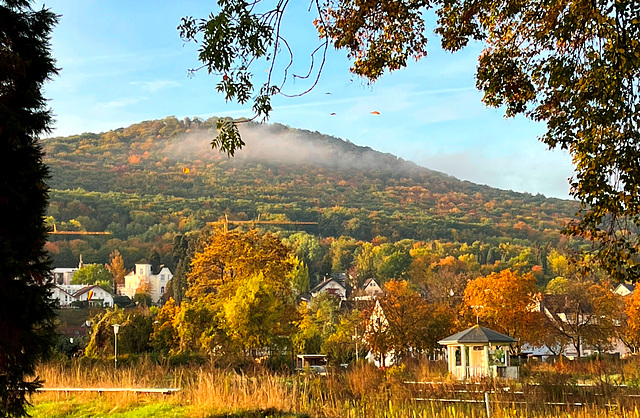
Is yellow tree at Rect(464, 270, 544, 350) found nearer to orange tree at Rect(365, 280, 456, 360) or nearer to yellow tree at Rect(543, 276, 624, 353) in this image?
orange tree at Rect(365, 280, 456, 360)

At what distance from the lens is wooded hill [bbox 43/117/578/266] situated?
135m

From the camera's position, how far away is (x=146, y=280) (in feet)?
371

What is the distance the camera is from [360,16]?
8508mm

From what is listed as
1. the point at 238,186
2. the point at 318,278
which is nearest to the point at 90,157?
the point at 238,186

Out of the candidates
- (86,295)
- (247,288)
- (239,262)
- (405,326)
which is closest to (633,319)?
(405,326)

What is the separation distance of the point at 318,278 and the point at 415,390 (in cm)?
10384

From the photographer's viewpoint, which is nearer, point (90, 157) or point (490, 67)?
point (490, 67)

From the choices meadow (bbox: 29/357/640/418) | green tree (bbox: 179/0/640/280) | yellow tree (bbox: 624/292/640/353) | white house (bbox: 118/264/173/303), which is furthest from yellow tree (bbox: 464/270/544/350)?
white house (bbox: 118/264/173/303)

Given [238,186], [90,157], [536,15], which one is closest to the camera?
[536,15]

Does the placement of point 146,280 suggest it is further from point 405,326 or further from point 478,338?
point 478,338

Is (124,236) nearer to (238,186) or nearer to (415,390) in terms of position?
(238,186)

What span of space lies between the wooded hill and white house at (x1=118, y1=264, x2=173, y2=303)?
4566 millimetres

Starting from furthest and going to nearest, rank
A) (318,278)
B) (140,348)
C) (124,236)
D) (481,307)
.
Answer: (124,236) → (318,278) → (481,307) → (140,348)

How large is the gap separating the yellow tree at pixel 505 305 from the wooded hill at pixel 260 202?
8689 centimetres
